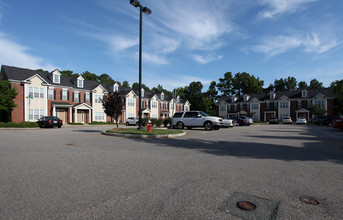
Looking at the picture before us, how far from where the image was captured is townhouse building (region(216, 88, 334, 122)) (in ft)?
168

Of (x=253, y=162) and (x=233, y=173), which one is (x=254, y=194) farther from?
(x=253, y=162)

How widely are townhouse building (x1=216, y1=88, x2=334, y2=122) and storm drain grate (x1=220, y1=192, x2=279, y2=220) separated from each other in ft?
148

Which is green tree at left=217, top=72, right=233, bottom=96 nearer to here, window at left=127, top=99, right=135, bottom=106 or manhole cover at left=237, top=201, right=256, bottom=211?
window at left=127, top=99, right=135, bottom=106

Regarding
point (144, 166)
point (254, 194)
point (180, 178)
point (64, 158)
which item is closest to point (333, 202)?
point (254, 194)

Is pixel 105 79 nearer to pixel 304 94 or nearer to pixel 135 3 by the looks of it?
pixel 304 94

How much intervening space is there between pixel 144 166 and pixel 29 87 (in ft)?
111

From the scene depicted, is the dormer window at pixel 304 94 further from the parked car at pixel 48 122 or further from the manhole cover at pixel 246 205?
the manhole cover at pixel 246 205

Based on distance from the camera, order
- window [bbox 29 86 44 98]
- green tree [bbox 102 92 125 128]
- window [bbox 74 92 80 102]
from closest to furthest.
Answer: green tree [bbox 102 92 125 128]
window [bbox 29 86 44 98]
window [bbox 74 92 80 102]

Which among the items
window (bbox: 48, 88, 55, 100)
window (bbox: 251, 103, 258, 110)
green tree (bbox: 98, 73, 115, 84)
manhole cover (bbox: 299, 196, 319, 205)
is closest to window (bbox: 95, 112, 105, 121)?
window (bbox: 48, 88, 55, 100)

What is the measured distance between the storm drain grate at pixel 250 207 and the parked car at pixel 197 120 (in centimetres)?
1570

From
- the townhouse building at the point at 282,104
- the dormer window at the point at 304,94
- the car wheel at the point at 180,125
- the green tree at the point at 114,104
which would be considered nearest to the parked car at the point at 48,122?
the green tree at the point at 114,104

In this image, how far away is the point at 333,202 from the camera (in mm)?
3174

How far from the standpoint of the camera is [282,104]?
56438mm

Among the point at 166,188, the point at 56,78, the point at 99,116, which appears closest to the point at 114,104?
the point at 166,188
